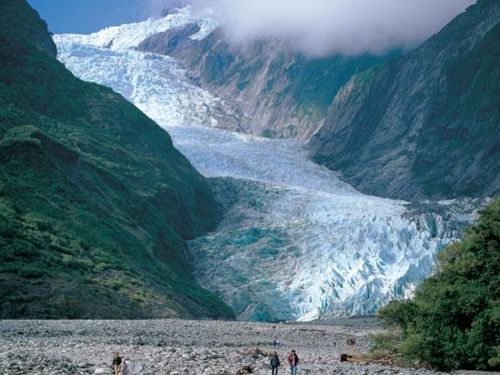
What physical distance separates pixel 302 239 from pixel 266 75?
3145 inches

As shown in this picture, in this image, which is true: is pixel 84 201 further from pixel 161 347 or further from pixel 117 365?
pixel 117 365

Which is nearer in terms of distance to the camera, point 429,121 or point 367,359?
point 367,359

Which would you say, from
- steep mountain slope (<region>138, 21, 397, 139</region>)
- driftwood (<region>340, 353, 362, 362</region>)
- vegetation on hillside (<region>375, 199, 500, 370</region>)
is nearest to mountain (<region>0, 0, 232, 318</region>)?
driftwood (<region>340, 353, 362, 362</region>)

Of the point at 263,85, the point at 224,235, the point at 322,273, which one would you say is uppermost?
the point at 263,85

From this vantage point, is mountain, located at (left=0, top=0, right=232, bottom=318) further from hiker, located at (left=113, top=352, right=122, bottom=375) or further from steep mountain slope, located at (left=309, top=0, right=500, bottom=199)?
steep mountain slope, located at (left=309, top=0, right=500, bottom=199)

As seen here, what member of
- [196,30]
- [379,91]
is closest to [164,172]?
[379,91]

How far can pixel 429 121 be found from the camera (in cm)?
9119

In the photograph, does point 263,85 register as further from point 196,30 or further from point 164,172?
point 164,172

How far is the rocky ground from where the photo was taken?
15945 millimetres

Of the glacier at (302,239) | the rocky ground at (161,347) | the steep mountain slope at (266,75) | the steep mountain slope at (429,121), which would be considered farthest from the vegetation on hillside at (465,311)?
the steep mountain slope at (266,75)

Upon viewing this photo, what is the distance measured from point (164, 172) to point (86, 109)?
870cm

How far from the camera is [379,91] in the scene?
104438 millimetres

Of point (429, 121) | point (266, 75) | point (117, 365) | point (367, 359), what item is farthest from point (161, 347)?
point (266, 75)

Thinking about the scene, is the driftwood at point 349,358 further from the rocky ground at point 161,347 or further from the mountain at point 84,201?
the mountain at point 84,201
